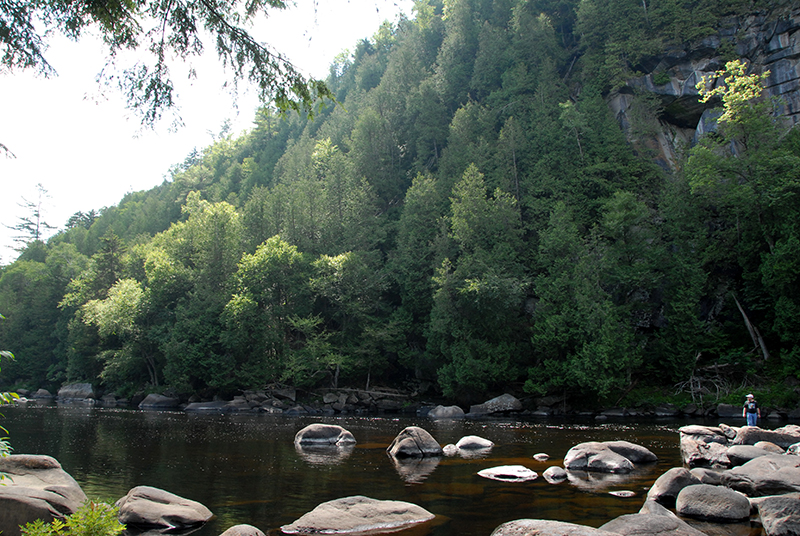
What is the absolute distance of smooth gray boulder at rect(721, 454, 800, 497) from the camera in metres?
11.2

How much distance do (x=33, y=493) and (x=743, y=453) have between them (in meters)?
16.6

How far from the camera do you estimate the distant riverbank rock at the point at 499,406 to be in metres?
37.4

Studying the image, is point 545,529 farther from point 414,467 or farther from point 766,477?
point 414,467

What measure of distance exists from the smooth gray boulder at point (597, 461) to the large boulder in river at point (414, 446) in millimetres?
4587

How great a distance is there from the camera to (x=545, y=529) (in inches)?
302

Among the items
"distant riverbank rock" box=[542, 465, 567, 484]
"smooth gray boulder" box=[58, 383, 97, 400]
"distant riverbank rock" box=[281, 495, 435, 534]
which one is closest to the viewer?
"distant riverbank rock" box=[281, 495, 435, 534]

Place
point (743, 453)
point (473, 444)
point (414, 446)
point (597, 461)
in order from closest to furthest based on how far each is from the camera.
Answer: point (743, 453) → point (597, 461) → point (414, 446) → point (473, 444)

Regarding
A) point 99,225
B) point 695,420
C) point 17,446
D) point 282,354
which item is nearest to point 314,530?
point 17,446

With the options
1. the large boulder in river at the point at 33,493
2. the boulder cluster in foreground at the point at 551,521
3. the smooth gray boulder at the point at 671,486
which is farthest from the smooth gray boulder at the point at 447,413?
the large boulder in river at the point at 33,493

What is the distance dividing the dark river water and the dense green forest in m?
14.1

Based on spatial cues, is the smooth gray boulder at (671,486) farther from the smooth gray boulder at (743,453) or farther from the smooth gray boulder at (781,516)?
the smooth gray boulder at (743,453)

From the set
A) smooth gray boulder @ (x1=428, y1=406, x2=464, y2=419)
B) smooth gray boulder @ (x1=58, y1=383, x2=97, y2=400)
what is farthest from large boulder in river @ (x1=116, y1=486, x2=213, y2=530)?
smooth gray boulder @ (x1=58, y1=383, x2=97, y2=400)

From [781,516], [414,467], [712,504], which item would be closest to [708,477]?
[712,504]

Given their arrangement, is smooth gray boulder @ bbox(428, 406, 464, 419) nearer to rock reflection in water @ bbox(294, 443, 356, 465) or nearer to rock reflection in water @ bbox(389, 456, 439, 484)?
rock reflection in water @ bbox(294, 443, 356, 465)
